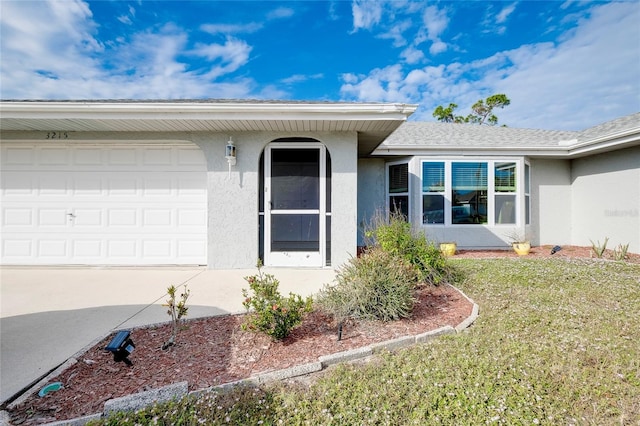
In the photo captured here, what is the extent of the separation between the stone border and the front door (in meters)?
3.52

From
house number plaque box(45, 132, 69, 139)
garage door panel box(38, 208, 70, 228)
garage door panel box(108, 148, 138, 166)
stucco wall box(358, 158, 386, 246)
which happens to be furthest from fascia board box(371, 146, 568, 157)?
garage door panel box(38, 208, 70, 228)

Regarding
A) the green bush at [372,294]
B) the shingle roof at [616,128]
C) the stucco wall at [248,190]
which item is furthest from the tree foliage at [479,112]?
the green bush at [372,294]

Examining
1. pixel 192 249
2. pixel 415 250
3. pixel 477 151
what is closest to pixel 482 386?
pixel 415 250

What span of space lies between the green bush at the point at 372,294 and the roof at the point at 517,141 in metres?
5.84

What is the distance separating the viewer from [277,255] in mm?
6441

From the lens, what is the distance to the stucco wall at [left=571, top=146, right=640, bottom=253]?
7.75 metres

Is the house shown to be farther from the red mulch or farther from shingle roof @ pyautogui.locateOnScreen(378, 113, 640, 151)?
the red mulch

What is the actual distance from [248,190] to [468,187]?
21.7 feet

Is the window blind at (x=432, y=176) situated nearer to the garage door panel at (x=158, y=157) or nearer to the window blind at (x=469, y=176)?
the window blind at (x=469, y=176)

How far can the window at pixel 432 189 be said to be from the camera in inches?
350

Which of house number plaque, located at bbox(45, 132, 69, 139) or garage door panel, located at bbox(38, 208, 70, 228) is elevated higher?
house number plaque, located at bbox(45, 132, 69, 139)

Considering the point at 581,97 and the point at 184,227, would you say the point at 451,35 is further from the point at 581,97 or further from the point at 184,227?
the point at 184,227

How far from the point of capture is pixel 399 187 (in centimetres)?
926

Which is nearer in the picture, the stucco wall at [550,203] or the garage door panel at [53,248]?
the garage door panel at [53,248]
